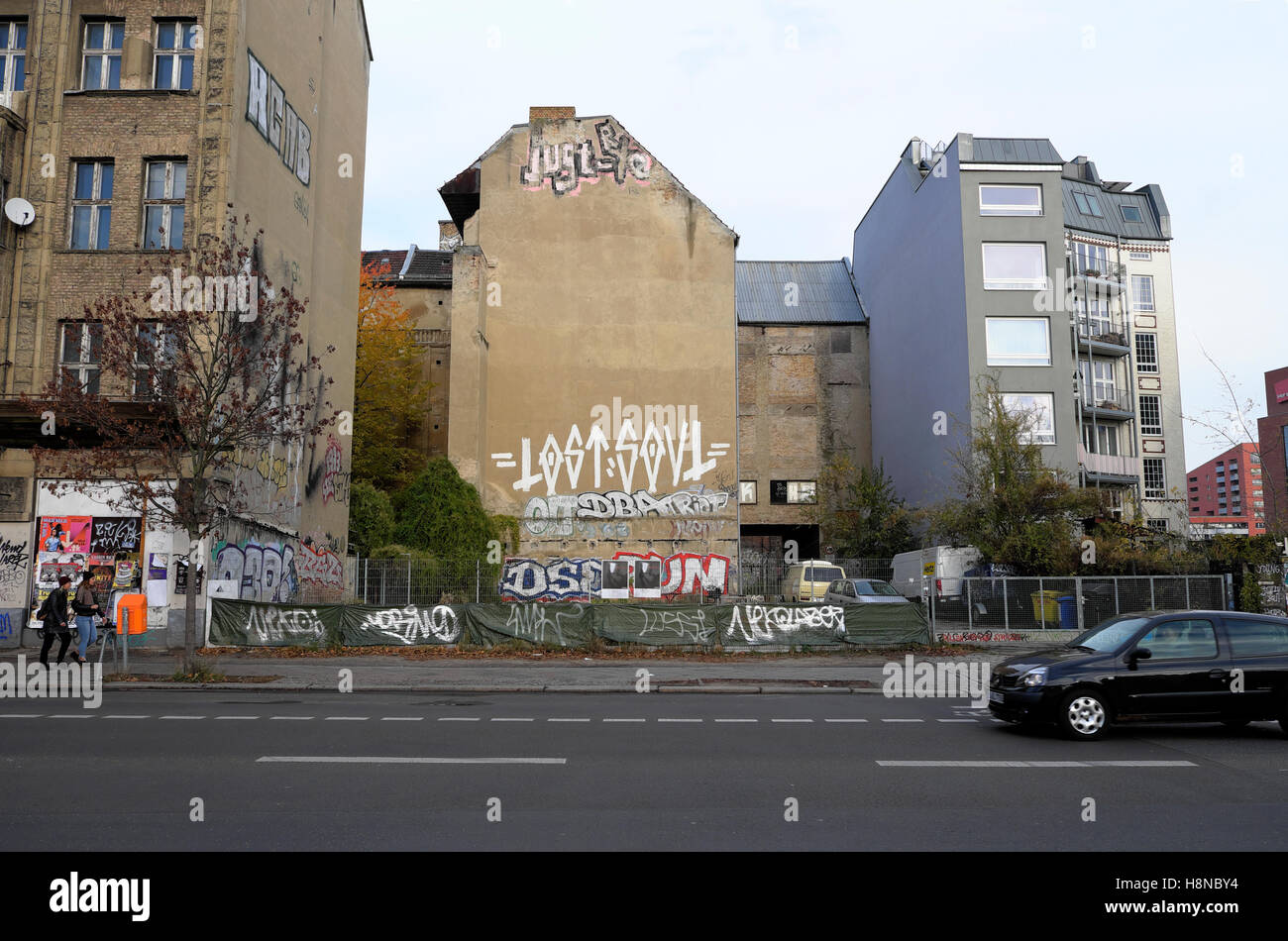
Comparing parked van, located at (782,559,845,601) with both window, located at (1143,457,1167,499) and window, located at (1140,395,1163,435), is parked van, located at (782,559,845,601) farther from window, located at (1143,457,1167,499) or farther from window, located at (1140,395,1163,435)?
window, located at (1140,395,1163,435)

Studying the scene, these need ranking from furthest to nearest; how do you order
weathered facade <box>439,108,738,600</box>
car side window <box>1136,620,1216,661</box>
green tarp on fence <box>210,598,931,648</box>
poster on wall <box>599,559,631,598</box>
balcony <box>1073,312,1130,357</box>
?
balcony <box>1073,312,1130,357</box> → weathered facade <box>439,108,738,600</box> → poster on wall <box>599,559,631,598</box> → green tarp on fence <box>210,598,931,648</box> → car side window <box>1136,620,1216,661</box>

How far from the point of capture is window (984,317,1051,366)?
41906mm

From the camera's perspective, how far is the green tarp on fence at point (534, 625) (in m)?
21.3

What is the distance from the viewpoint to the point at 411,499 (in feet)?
105

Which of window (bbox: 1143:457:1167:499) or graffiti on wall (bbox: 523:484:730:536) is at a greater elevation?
window (bbox: 1143:457:1167:499)

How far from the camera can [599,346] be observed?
3919 centimetres

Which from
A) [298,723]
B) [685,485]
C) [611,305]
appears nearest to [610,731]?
[298,723]

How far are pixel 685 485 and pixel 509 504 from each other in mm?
Answer: 6926

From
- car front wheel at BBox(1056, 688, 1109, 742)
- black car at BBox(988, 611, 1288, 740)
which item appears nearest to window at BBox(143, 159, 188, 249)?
black car at BBox(988, 611, 1288, 740)

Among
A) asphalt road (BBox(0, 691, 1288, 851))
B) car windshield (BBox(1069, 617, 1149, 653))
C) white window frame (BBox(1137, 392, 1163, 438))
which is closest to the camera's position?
asphalt road (BBox(0, 691, 1288, 851))

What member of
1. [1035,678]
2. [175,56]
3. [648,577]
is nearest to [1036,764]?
[1035,678]

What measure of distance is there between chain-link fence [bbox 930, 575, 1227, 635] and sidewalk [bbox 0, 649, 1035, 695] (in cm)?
335

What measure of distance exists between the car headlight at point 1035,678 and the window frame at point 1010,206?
35408 mm
